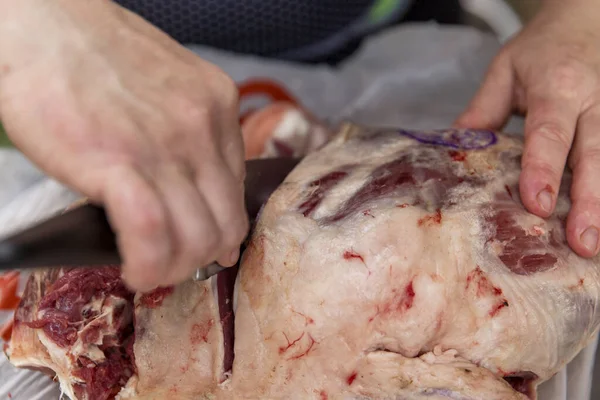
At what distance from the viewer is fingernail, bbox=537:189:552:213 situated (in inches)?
33.4

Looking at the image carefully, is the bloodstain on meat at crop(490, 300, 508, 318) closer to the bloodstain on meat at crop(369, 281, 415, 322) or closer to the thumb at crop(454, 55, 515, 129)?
the bloodstain on meat at crop(369, 281, 415, 322)

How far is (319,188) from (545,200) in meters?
0.33

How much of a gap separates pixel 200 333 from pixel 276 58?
44.9 inches

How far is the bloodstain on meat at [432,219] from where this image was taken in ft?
2.60

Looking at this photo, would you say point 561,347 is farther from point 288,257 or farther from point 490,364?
point 288,257

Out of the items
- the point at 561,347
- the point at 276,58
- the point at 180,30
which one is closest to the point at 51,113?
the point at 561,347

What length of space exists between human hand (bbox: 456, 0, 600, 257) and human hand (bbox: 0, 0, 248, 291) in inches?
19.7

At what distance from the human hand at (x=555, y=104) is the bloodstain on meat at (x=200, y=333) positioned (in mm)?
487

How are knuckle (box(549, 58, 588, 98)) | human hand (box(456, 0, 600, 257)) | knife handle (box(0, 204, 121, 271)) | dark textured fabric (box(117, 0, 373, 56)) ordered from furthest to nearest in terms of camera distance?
1. dark textured fabric (box(117, 0, 373, 56))
2. knuckle (box(549, 58, 588, 98))
3. human hand (box(456, 0, 600, 257))
4. knife handle (box(0, 204, 121, 271))

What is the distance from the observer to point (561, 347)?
0.82 metres

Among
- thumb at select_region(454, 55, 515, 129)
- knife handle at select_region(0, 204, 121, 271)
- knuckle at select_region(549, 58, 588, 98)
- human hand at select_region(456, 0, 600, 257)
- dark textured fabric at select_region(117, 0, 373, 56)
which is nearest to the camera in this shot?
knife handle at select_region(0, 204, 121, 271)

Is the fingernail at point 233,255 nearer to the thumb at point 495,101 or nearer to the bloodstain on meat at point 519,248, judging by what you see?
the bloodstain on meat at point 519,248

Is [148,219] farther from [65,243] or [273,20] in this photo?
[273,20]

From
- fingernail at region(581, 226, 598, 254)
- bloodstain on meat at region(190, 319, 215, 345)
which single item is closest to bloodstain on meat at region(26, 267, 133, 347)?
bloodstain on meat at region(190, 319, 215, 345)
